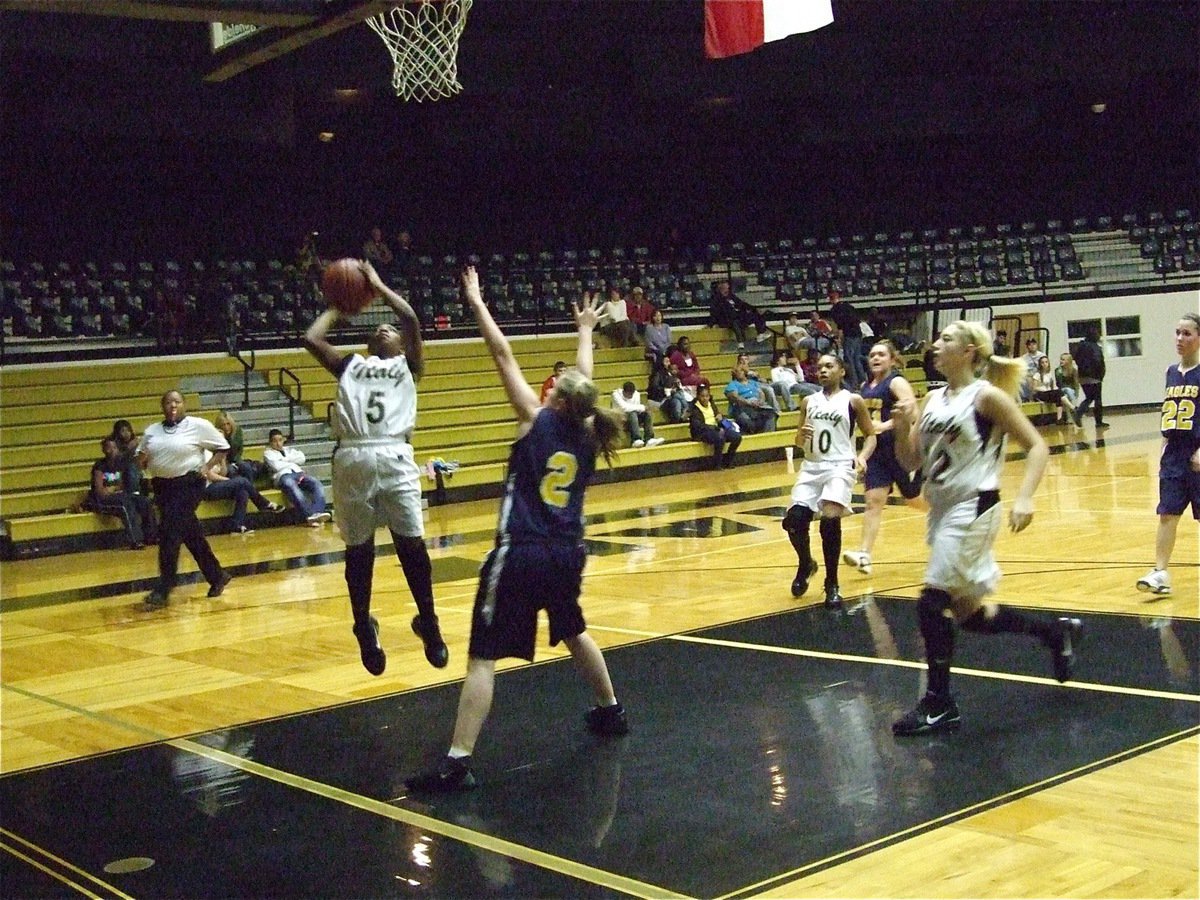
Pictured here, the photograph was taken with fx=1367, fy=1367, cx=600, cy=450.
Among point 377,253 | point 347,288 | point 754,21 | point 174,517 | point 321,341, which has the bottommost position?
point 174,517

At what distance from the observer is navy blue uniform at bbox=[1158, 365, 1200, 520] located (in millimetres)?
7535

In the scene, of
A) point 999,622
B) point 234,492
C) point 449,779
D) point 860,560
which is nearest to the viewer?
point 449,779

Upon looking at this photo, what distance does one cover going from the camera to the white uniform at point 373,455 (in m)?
5.92

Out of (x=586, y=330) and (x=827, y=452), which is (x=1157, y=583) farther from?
(x=586, y=330)

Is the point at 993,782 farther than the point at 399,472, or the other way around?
the point at 399,472

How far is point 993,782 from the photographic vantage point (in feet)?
15.3

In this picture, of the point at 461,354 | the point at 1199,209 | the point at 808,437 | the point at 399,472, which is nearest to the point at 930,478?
the point at 399,472

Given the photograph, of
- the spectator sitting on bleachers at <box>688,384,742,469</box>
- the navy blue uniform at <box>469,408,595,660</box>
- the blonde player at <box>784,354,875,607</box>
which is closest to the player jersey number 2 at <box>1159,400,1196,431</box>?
the blonde player at <box>784,354,875,607</box>

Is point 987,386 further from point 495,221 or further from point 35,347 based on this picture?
point 495,221

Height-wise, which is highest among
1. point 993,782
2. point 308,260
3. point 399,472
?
point 308,260

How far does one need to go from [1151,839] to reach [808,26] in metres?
8.46

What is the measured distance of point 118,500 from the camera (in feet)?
44.3

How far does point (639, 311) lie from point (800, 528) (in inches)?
495

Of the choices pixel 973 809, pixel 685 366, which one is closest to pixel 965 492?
pixel 973 809
